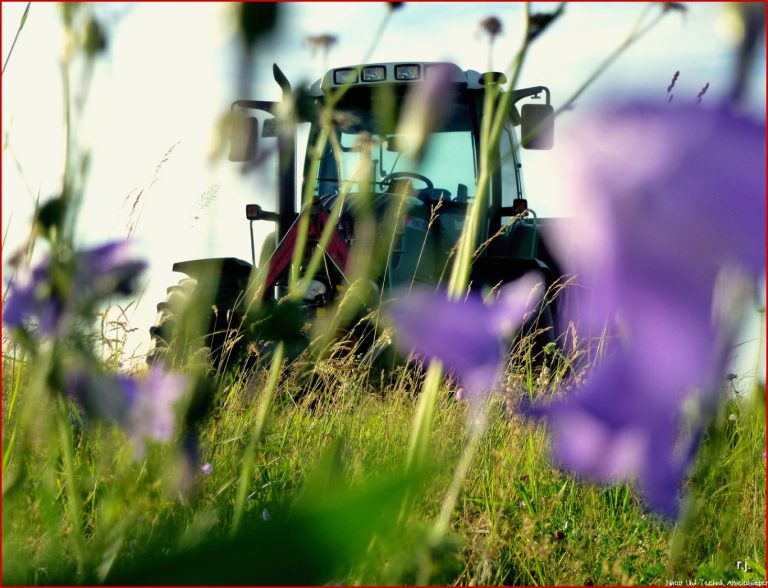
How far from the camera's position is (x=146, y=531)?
2.69 feet

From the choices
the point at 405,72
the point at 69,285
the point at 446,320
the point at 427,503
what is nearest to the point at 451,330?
the point at 446,320

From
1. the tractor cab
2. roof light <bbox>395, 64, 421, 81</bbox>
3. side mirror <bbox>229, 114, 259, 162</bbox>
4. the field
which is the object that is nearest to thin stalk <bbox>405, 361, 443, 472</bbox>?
the field

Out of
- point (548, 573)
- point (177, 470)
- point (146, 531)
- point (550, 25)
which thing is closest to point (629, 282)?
point (550, 25)

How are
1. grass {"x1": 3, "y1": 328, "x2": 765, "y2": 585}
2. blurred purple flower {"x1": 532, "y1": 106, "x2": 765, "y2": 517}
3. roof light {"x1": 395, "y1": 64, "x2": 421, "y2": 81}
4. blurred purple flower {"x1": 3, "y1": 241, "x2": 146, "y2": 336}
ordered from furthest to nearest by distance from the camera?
roof light {"x1": 395, "y1": 64, "x2": 421, "y2": 81}
grass {"x1": 3, "y1": 328, "x2": 765, "y2": 585}
blurred purple flower {"x1": 3, "y1": 241, "x2": 146, "y2": 336}
blurred purple flower {"x1": 532, "y1": 106, "x2": 765, "y2": 517}

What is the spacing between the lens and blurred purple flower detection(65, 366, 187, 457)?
366mm

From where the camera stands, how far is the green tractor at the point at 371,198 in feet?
1.43

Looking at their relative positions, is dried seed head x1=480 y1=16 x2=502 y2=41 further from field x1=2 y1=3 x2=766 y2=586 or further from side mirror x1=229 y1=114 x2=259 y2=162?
side mirror x1=229 y1=114 x2=259 y2=162

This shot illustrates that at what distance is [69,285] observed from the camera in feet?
1.16

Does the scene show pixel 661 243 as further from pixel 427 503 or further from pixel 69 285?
pixel 427 503

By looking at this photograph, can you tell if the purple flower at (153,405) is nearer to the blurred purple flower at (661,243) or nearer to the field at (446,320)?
the field at (446,320)

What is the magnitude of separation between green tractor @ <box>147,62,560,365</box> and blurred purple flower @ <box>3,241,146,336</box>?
4 centimetres

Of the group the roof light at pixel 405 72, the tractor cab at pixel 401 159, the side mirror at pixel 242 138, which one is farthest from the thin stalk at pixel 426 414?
the roof light at pixel 405 72

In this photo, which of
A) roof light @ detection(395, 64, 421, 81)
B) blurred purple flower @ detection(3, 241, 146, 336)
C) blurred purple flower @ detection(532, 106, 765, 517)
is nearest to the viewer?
blurred purple flower @ detection(532, 106, 765, 517)

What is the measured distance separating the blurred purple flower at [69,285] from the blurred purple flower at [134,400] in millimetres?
33
